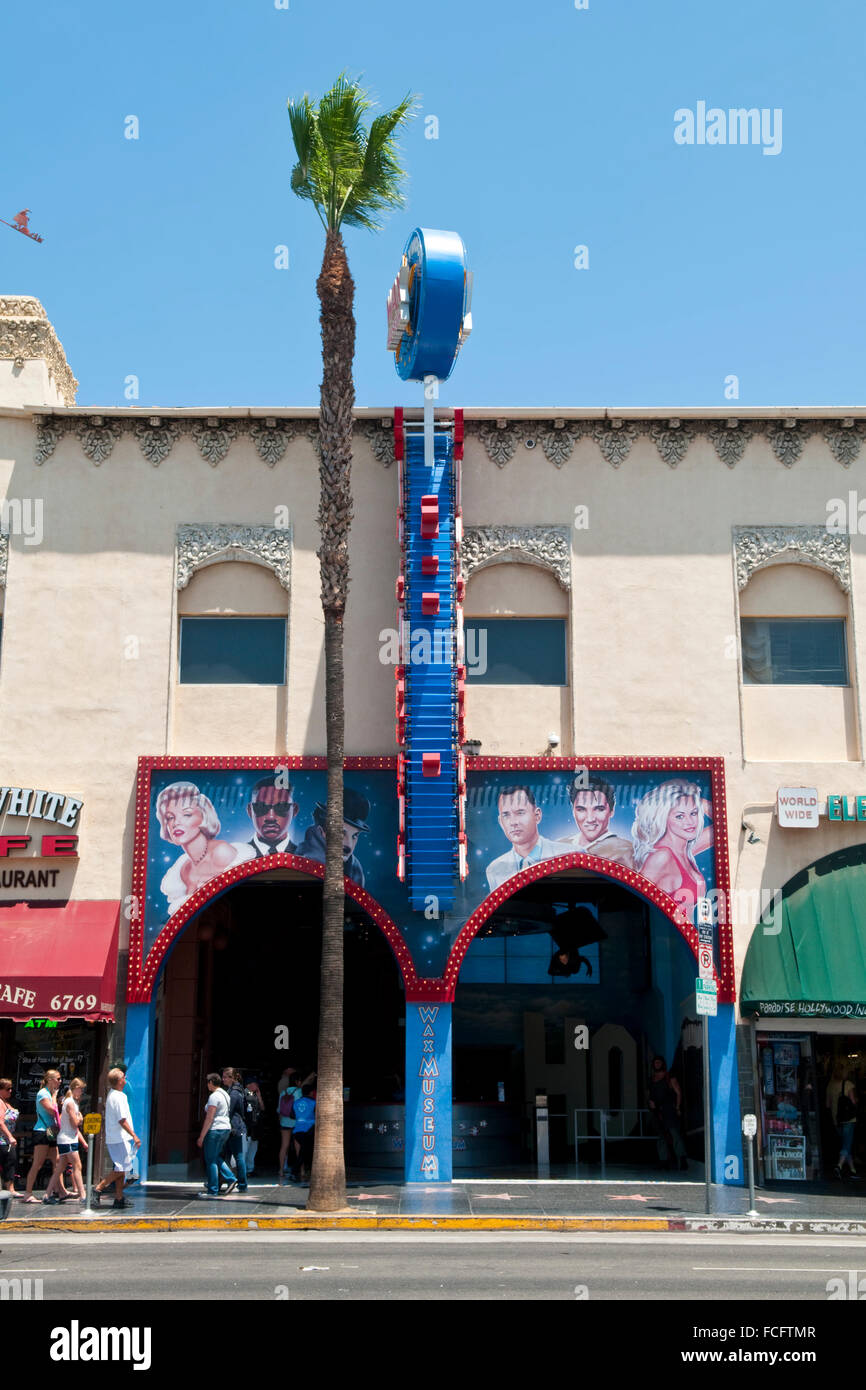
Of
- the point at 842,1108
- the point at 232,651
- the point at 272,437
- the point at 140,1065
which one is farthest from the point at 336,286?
the point at 842,1108

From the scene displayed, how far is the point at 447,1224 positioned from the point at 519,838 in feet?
23.7

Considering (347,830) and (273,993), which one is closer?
(347,830)

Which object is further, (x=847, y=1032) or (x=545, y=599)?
(x=545, y=599)

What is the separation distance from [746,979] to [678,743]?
13.0 feet

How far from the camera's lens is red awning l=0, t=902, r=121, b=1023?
22.2m

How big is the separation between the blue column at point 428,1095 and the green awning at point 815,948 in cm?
483

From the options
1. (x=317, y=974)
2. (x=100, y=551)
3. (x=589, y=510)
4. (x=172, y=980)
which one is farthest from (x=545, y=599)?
(x=317, y=974)

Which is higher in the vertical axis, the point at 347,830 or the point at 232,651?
the point at 232,651

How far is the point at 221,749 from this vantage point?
2439 centimetres

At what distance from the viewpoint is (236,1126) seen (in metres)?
21.1

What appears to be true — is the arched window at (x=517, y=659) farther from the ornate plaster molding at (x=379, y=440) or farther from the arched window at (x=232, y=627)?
the arched window at (x=232, y=627)

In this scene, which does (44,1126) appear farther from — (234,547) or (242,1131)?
(234,547)

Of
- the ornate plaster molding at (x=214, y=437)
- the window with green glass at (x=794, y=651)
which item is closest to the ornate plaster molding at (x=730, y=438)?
the window with green glass at (x=794, y=651)
